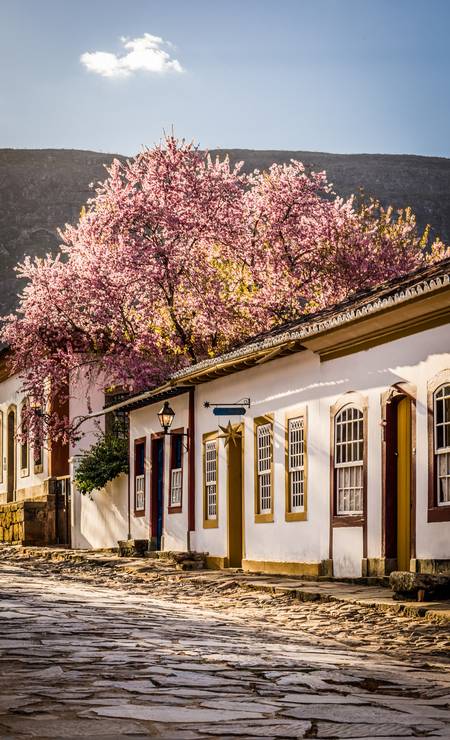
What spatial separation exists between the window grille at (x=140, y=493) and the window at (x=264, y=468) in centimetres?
702

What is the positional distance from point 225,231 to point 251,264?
1271mm

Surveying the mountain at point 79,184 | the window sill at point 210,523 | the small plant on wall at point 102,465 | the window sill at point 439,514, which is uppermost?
the mountain at point 79,184

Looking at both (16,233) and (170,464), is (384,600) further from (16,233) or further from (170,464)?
(16,233)

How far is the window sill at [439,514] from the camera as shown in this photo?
51.4 feet

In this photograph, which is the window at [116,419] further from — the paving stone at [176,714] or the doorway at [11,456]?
the paving stone at [176,714]

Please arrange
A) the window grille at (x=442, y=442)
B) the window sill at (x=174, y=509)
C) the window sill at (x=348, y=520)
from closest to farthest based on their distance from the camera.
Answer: the window grille at (x=442, y=442)
the window sill at (x=348, y=520)
the window sill at (x=174, y=509)

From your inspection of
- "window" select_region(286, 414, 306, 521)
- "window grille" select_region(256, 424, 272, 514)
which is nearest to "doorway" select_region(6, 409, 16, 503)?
"window grille" select_region(256, 424, 272, 514)

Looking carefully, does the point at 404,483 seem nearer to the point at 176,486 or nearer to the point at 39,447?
the point at 176,486

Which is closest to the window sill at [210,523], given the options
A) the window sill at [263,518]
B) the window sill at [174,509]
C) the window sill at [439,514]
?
Result: the window sill at [174,509]

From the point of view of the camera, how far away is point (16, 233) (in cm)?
12988

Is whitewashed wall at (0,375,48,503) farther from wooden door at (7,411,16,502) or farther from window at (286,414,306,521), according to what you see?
window at (286,414,306,521)

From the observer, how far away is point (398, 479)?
17.2 m

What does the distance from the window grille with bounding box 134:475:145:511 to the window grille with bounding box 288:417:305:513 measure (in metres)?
8.55

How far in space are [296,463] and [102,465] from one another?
1077 cm
